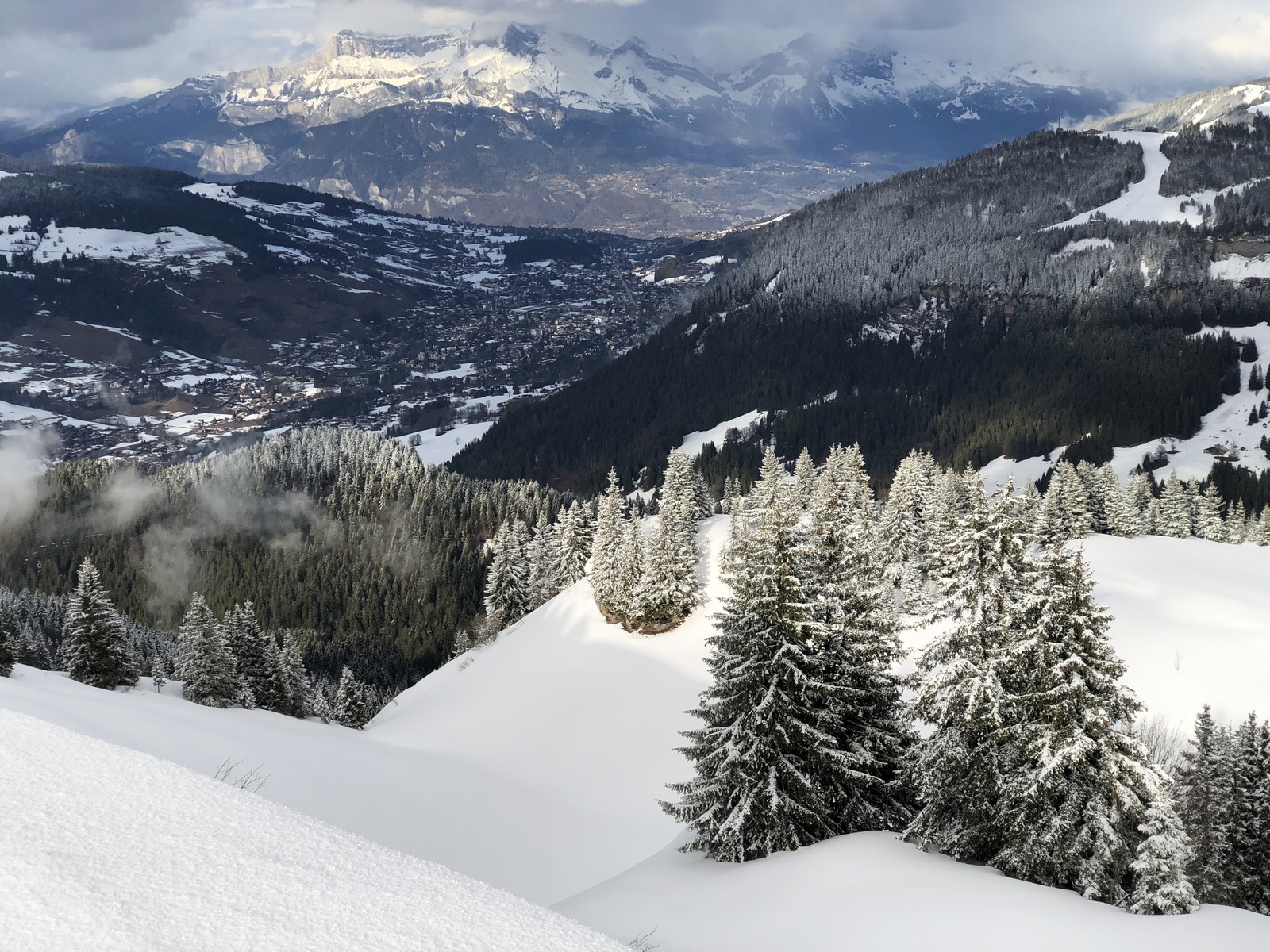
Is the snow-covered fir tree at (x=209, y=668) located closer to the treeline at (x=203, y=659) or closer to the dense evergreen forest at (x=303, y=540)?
the treeline at (x=203, y=659)

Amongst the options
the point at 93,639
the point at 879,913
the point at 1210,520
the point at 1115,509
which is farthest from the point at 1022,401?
the point at 879,913

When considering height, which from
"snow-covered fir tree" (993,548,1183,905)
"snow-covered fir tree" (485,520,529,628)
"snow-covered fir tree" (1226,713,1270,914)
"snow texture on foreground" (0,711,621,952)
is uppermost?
"snow texture on foreground" (0,711,621,952)

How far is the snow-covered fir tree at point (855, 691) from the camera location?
2380cm

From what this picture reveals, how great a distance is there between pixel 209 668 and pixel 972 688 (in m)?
56.6

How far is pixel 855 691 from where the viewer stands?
24.2 m

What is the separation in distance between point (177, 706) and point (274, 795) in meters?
15.9

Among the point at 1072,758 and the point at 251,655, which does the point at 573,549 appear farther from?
the point at 1072,758

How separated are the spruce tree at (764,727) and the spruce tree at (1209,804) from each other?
19049 mm

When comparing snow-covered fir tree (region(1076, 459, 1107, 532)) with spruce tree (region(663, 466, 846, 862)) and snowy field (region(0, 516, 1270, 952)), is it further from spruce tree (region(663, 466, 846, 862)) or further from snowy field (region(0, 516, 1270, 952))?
spruce tree (region(663, 466, 846, 862))

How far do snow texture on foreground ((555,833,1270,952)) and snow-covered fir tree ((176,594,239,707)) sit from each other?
47.8 metres

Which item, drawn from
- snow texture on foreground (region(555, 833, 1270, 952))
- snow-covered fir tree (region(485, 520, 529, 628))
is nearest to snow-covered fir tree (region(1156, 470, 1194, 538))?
snow-covered fir tree (region(485, 520, 529, 628))

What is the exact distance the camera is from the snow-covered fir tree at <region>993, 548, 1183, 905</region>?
58.6ft

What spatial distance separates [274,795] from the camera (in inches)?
1330

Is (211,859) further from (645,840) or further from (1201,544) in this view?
(1201,544)
